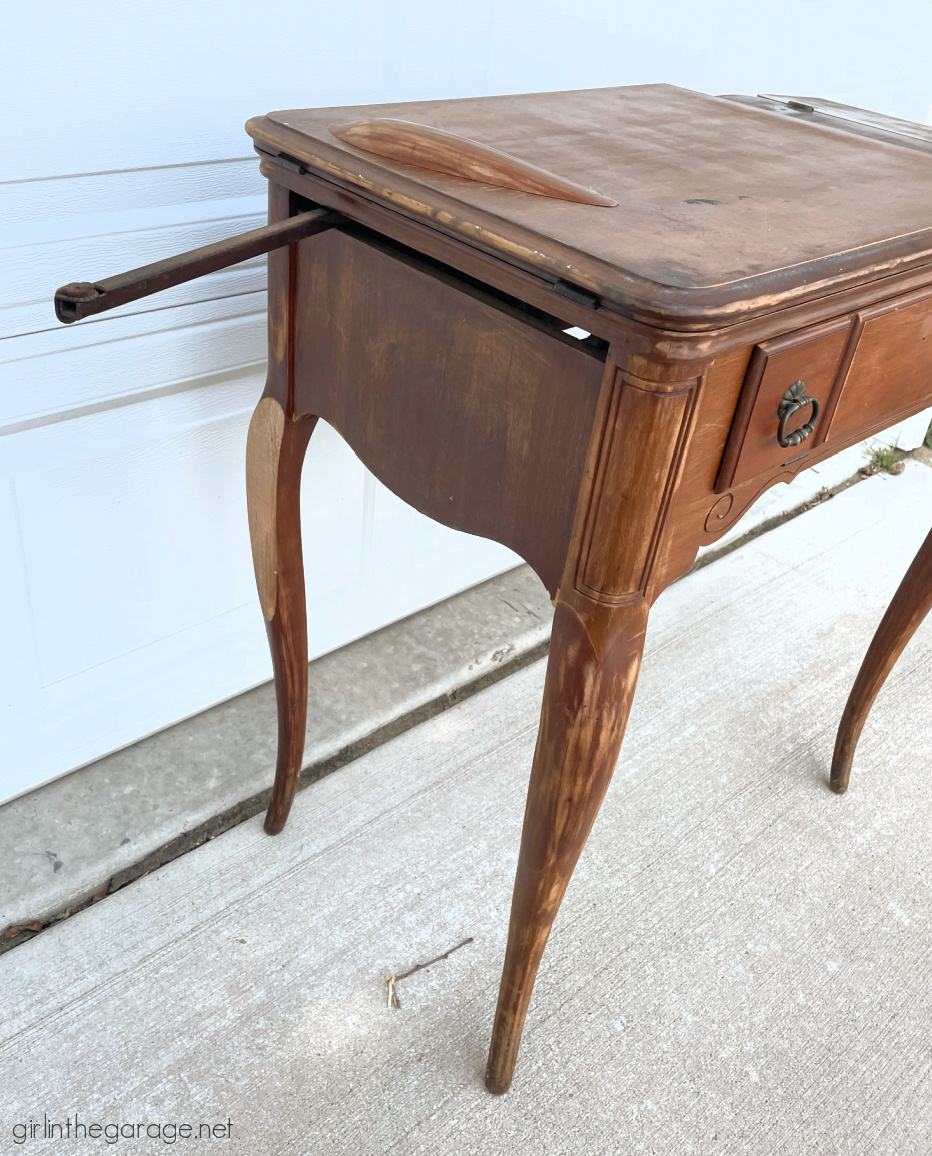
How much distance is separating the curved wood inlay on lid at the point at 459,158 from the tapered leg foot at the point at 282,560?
0.29 metres

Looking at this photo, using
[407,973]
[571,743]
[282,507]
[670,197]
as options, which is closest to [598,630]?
[571,743]

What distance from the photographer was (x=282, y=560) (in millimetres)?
1108

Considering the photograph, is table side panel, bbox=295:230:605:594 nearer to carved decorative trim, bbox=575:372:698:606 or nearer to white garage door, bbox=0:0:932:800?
carved decorative trim, bbox=575:372:698:606

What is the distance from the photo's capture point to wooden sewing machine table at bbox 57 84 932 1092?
0.67 metres

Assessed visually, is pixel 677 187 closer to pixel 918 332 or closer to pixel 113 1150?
pixel 918 332

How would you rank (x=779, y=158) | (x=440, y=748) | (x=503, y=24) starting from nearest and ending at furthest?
(x=779, y=158) → (x=503, y=24) → (x=440, y=748)

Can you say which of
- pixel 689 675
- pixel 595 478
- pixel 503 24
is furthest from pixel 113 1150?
pixel 503 24

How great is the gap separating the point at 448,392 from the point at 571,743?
303 mm

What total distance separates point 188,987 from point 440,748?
0.49m

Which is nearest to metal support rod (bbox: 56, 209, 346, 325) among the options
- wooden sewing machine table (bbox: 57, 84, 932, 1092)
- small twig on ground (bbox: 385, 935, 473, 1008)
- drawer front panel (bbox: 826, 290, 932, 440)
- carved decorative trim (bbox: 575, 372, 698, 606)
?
wooden sewing machine table (bbox: 57, 84, 932, 1092)

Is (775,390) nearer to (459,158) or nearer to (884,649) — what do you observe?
(459,158)

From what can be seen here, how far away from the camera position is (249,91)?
104cm

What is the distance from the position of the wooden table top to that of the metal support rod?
0.05 m

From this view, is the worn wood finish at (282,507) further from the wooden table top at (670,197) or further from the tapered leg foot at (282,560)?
the wooden table top at (670,197)
